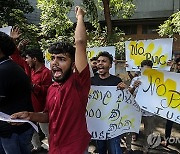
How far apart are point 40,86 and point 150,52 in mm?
2425

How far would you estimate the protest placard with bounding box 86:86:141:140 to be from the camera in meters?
3.43

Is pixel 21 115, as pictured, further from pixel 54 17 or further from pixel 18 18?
pixel 18 18

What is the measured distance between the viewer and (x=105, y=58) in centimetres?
352

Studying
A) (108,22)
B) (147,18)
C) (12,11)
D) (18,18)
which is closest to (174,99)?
(108,22)

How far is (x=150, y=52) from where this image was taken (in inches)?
196

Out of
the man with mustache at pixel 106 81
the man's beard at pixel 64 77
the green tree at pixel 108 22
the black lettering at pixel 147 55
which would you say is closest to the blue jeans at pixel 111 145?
the man with mustache at pixel 106 81

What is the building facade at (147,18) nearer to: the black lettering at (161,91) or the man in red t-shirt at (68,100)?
the black lettering at (161,91)

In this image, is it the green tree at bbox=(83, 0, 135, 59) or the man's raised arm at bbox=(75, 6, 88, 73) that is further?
the green tree at bbox=(83, 0, 135, 59)

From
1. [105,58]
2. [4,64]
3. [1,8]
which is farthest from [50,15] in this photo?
[4,64]

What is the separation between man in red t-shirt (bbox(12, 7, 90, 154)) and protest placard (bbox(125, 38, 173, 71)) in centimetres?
280

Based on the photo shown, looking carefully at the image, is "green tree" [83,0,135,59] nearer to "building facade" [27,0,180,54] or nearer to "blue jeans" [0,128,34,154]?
"building facade" [27,0,180,54]

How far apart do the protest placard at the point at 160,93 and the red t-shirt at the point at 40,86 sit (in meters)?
1.14

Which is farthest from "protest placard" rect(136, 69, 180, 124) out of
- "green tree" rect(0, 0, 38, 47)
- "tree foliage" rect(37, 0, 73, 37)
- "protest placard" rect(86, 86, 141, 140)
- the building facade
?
the building facade

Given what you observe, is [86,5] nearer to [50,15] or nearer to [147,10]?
[50,15]
